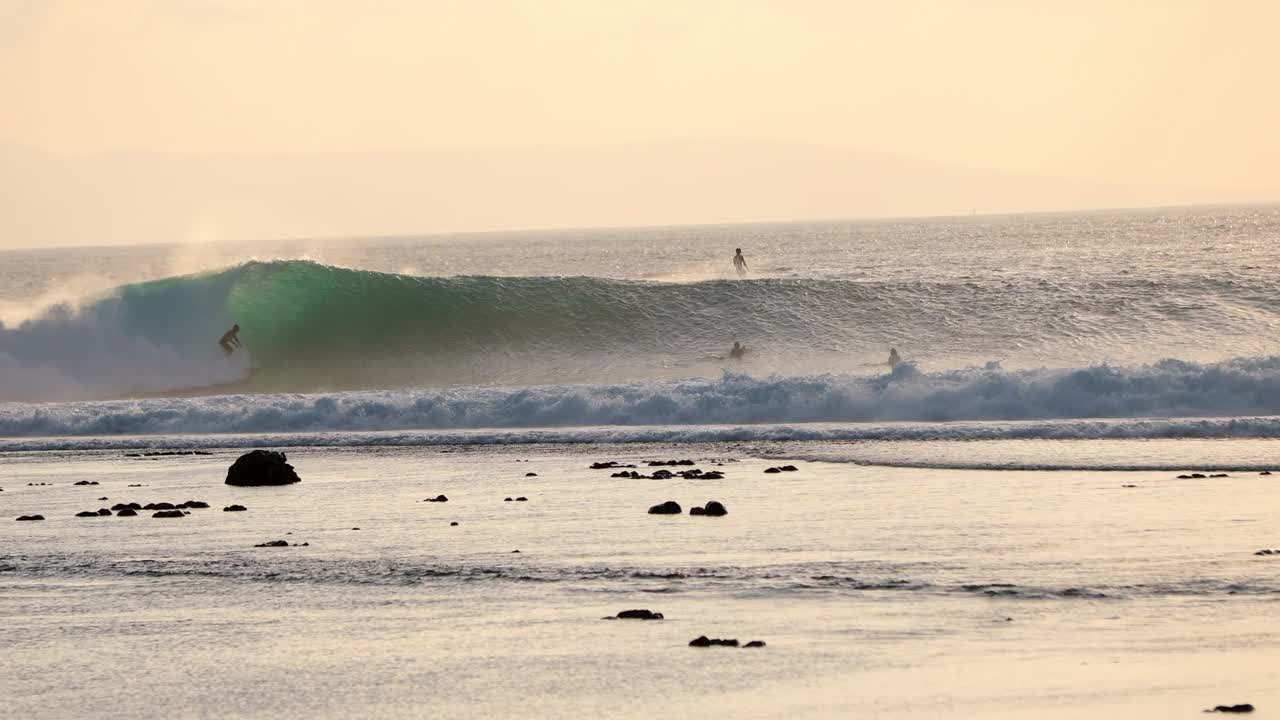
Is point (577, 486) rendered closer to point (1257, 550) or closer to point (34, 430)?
point (1257, 550)

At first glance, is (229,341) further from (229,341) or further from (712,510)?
(712,510)

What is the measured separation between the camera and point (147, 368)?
3678 centimetres

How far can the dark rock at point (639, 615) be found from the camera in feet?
32.4

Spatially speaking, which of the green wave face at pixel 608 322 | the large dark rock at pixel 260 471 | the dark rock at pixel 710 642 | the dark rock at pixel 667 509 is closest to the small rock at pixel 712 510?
the dark rock at pixel 667 509

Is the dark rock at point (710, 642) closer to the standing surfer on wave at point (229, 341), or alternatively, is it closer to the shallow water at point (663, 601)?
the shallow water at point (663, 601)

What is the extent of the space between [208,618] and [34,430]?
1967cm

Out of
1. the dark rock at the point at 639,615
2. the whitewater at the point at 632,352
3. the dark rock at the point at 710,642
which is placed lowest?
the dark rock at the point at 710,642

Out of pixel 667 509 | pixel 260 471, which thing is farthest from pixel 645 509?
pixel 260 471

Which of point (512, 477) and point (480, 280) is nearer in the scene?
point (512, 477)

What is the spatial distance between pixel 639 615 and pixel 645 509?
16.0 ft

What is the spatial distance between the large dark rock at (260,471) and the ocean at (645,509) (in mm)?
335

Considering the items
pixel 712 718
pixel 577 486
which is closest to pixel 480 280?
pixel 577 486

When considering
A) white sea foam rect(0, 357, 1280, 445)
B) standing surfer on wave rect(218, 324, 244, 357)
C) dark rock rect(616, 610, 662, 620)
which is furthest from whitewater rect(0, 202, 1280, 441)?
dark rock rect(616, 610, 662, 620)

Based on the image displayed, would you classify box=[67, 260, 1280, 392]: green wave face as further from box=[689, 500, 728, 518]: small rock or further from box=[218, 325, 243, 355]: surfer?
box=[689, 500, 728, 518]: small rock
